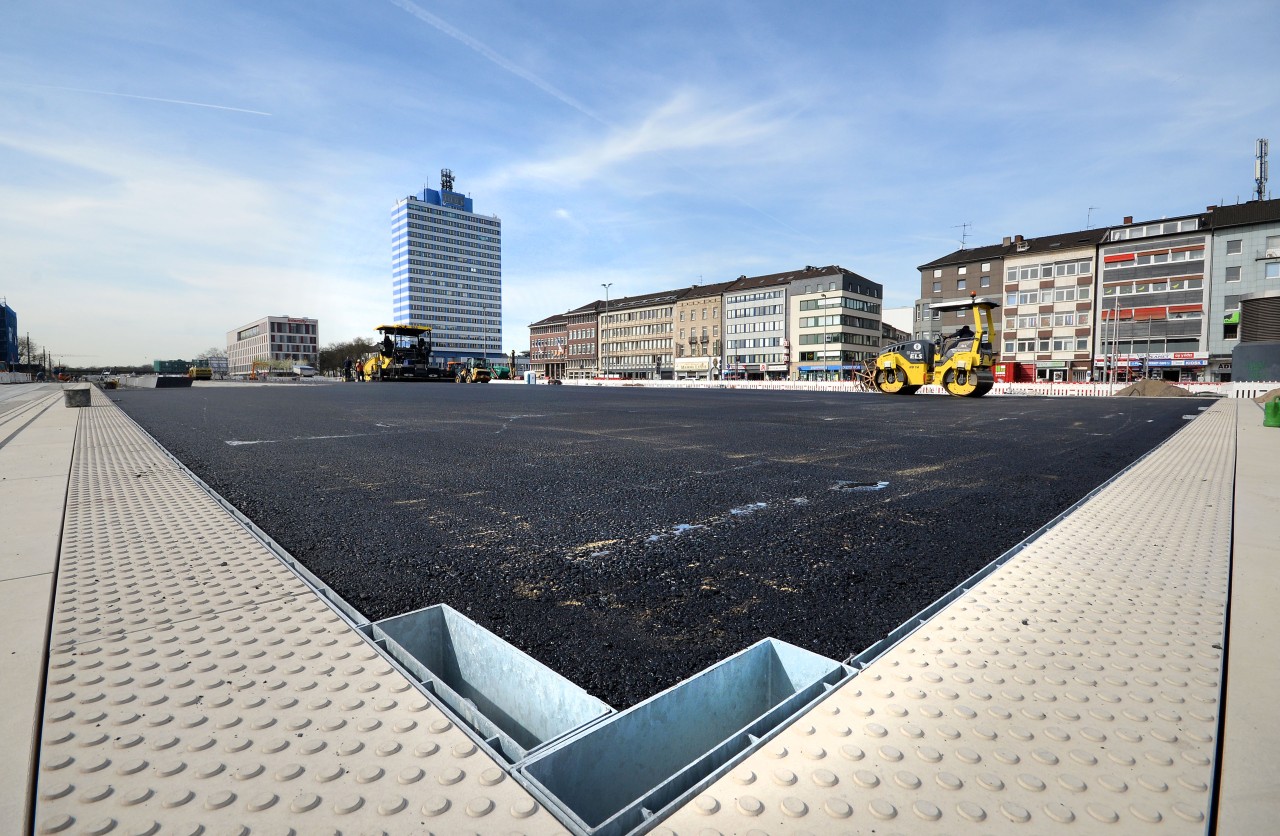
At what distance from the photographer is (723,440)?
29.8ft

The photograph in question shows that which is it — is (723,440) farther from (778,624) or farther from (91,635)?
(91,635)

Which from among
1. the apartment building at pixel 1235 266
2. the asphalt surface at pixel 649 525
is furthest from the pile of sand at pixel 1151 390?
the apartment building at pixel 1235 266

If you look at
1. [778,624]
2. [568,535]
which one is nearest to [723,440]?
[568,535]

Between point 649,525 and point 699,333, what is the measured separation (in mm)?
102159

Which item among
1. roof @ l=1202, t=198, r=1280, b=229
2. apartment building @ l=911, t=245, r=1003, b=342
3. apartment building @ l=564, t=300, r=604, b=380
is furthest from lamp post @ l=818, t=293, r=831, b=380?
apartment building @ l=564, t=300, r=604, b=380

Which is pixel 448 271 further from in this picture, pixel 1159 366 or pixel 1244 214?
pixel 1244 214

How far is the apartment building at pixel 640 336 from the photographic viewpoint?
10888 cm

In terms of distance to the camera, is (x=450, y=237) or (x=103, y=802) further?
(x=450, y=237)

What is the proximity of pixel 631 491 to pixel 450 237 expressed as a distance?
6701 inches

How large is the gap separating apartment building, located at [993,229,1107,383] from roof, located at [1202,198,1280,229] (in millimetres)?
8608

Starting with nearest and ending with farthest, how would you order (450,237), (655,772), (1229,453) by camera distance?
(655,772) < (1229,453) < (450,237)

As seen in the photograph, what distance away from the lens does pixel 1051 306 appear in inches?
2601

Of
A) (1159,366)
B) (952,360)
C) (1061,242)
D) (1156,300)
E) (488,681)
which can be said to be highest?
(1061,242)

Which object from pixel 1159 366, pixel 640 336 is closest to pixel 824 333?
pixel 640 336
